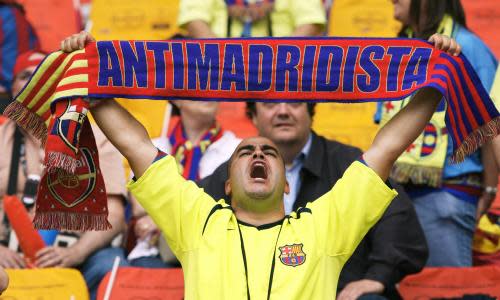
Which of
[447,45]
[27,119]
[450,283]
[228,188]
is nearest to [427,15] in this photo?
[447,45]

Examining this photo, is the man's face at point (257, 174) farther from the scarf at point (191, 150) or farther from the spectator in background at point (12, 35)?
the spectator in background at point (12, 35)

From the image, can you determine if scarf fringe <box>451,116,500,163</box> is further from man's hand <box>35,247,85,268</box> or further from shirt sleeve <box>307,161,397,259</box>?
man's hand <box>35,247,85,268</box>

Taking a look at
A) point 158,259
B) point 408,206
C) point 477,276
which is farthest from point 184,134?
point 477,276

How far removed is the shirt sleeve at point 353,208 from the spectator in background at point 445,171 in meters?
1.32

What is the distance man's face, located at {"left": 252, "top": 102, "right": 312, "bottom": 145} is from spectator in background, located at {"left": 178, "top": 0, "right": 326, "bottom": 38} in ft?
4.71

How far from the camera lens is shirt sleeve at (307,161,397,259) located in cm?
460

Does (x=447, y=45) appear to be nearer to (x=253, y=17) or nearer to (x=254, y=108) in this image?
(x=254, y=108)

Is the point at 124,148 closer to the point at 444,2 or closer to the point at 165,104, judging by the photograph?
the point at 444,2

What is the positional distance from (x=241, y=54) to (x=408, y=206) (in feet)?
4.40

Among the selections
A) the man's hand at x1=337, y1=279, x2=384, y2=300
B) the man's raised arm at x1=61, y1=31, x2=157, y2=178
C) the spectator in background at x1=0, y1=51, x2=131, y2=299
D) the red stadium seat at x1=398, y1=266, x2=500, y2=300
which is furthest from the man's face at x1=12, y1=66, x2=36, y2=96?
the red stadium seat at x1=398, y1=266, x2=500, y2=300

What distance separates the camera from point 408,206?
18.3ft

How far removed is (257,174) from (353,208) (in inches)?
21.3

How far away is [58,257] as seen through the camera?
578cm

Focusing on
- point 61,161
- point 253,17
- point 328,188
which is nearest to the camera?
point 61,161
